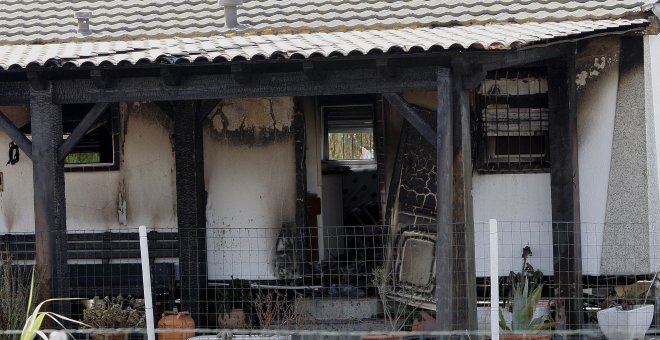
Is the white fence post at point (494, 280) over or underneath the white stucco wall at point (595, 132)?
underneath

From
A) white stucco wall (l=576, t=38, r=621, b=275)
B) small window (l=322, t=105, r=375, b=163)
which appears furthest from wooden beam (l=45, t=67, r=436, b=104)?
small window (l=322, t=105, r=375, b=163)

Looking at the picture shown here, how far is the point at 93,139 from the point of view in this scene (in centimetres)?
1441

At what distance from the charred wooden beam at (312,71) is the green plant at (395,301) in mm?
2257

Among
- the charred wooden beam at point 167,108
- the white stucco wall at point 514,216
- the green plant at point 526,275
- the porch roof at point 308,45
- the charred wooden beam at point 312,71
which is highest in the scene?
the porch roof at point 308,45

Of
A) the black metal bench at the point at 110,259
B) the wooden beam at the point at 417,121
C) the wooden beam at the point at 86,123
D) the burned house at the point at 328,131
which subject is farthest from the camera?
the black metal bench at the point at 110,259

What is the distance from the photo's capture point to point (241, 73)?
11.3 metres

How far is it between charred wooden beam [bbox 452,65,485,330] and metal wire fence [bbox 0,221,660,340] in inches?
0.6

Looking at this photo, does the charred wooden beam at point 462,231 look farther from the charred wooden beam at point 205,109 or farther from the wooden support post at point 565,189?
the charred wooden beam at point 205,109

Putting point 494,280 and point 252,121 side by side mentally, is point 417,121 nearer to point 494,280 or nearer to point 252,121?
point 494,280

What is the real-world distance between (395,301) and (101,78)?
3.93 metres

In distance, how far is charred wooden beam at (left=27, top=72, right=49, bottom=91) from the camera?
11.6 m

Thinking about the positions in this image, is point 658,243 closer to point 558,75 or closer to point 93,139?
point 558,75

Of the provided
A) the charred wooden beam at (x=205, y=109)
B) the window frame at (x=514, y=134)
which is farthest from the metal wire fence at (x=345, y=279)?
the charred wooden beam at (x=205, y=109)

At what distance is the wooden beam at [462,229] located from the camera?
11.0 m
